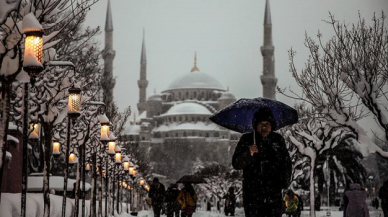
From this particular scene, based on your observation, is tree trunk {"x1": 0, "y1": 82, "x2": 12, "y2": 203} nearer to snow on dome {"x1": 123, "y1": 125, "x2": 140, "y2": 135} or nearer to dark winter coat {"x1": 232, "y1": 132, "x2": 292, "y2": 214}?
dark winter coat {"x1": 232, "y1": 132, "x2": 292, "y2": 214}

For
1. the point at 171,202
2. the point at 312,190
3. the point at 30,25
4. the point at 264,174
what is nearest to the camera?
the point at 264,174

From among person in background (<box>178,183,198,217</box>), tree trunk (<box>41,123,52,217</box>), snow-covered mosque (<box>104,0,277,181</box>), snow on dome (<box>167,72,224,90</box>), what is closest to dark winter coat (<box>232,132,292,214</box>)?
tree trunk (<box>41,123,52,217</box>)

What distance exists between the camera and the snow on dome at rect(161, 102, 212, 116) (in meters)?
125

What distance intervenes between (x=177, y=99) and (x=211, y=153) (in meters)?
24.8

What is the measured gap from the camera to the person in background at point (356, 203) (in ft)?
35.2

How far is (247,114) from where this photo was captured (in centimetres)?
815

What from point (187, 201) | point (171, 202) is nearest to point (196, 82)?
point (171, 202)

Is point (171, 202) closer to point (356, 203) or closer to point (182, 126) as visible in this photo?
point (356, 203)

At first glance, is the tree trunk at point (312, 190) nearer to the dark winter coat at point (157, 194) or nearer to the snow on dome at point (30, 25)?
the dark winter coat at point (157, 194)

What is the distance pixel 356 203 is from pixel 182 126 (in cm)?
11210

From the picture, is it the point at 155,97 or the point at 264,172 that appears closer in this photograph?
the point at 264,172

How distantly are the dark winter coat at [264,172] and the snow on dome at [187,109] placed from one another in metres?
118

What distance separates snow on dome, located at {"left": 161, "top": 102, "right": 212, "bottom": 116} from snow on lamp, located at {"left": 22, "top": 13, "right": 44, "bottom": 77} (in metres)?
117

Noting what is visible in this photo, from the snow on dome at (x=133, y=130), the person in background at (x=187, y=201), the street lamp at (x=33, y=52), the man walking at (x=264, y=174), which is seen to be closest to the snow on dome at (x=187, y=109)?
the snow on dome at (x=133, y=130)
